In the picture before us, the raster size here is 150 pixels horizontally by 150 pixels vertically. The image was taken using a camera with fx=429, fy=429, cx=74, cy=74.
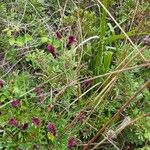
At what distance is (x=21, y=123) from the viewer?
1.50m

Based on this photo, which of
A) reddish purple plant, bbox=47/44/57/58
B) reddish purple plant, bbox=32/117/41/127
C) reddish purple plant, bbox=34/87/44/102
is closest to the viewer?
reddish purple plant, bbox=32/117/41/127

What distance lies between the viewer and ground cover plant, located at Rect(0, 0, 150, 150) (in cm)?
151

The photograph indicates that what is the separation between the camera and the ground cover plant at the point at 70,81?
4.97ft

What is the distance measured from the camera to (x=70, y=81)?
1.60 metres

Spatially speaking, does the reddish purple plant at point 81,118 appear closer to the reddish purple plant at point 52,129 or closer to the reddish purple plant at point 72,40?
the reddish purple plant at point 52,129

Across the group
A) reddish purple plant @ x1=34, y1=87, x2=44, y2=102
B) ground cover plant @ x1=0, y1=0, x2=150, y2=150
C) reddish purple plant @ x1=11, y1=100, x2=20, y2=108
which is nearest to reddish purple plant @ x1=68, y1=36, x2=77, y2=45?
ground cover plant @ x1=0, y1=0, x2=150, y2=150

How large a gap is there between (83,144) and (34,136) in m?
0.18

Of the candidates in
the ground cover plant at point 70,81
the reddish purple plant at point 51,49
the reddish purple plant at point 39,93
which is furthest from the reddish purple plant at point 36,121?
the reddish purple plant at point 51,49

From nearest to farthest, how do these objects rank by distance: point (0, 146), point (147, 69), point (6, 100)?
point (0, 146) → point (6, 100) → point (147, 69)

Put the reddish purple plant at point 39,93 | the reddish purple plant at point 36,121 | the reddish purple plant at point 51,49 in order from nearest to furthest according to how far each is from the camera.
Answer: the reddish purple plant at point 36,121 < the reddish purple plant at point 39,93 < the reddish purple plant at point 51,49

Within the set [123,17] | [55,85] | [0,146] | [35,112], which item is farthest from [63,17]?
[0,146]

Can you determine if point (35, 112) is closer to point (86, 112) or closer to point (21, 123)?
point (21, 123)

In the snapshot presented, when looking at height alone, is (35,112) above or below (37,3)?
below

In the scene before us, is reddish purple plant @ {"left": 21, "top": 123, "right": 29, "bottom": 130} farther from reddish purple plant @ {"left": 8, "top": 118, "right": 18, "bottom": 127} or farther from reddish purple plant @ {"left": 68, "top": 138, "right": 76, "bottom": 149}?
reddish purple plant @ {"left": 68, "top": 138, "right": 76, "bottom": 149}
